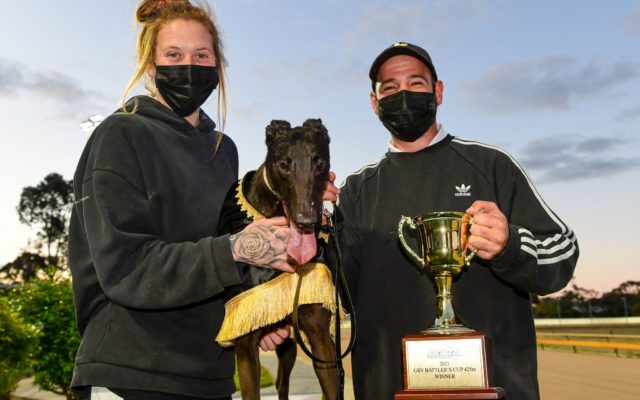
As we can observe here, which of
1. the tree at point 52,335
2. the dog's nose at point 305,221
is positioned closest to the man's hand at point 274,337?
the dog's nose at point 305,221

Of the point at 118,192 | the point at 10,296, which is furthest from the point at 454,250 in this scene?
the point at 10,296

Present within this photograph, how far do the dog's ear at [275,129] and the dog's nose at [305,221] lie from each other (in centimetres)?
51

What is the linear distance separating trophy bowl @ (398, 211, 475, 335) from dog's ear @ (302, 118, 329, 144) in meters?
0.60

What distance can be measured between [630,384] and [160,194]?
14973 millimetres

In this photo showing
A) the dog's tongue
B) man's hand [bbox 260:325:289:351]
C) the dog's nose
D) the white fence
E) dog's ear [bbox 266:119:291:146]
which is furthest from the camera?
the white fence

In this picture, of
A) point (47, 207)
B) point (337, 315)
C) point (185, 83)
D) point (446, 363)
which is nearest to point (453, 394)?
point (446, 363)

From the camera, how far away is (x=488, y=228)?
2971 millimetres

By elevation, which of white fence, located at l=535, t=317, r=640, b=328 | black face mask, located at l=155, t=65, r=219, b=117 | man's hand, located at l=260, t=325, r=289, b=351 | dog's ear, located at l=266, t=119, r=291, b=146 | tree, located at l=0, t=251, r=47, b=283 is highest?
tree, located at l=0, t=251, r=47, b=283

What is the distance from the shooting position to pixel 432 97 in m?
3.77

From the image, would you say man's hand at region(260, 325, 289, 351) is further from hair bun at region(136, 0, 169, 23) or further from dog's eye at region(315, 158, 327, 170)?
hair bun at region(136, 0, 169, 23)

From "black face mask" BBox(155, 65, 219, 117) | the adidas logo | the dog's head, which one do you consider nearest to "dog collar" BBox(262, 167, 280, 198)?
the dog's head

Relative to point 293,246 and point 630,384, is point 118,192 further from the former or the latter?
point 630,384

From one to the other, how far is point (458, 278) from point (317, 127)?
1.22 m

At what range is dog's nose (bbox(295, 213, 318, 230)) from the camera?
8.31ft
